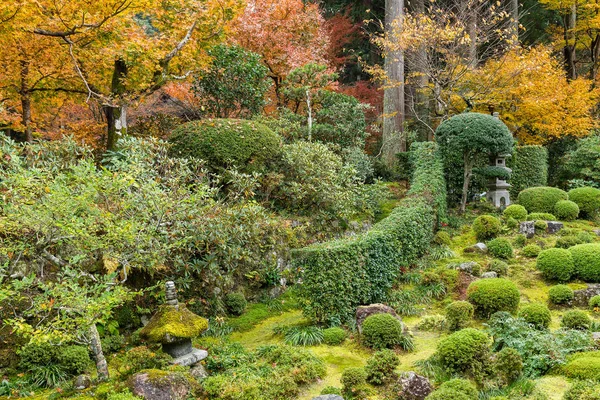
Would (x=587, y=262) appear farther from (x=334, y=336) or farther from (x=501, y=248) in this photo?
(x=334, y=336)

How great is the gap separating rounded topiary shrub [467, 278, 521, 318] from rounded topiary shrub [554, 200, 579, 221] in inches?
238

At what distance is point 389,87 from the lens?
57.2 feet

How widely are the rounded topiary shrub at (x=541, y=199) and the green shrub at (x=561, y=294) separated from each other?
517 centimetres

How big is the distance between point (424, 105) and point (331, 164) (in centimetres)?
952

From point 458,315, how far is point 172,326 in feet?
15.2

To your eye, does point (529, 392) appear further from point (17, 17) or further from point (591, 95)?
point (591, 95)

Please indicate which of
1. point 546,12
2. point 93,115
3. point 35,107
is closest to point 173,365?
point 35,107

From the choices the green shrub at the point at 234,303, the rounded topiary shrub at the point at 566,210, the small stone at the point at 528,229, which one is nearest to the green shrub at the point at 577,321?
the small stone at the point at 528,229

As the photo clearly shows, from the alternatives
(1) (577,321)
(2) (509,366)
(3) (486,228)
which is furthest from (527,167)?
(2) (509,366)

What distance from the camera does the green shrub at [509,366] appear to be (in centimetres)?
617

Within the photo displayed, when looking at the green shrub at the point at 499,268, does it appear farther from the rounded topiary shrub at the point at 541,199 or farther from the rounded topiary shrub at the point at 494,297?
the rounded topiary shrub at the point at 541,199

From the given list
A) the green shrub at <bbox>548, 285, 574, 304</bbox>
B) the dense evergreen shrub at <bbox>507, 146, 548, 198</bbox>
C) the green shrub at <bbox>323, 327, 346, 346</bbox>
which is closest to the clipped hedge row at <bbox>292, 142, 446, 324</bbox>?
the green shrub at <bbox>323, 327, 346, 346</bbox>

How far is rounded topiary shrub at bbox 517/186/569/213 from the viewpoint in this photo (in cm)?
1366

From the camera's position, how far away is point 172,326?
6.32 m
